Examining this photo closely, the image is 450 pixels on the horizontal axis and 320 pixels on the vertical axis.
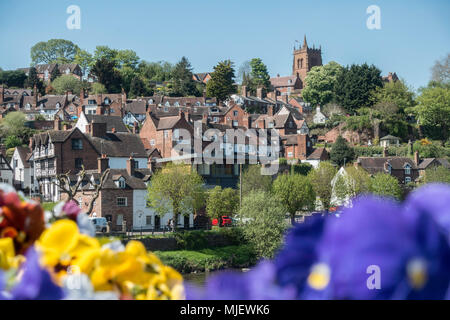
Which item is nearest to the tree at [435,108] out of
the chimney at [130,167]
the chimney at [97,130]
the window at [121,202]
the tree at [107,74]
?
the chimney at [97,130]

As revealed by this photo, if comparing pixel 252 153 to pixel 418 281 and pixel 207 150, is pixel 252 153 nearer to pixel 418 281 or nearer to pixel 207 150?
pixel 207 150

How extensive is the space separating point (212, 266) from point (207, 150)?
18.2m

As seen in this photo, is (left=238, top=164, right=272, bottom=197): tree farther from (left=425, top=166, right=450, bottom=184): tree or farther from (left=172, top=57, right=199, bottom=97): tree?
(left=172, top=57, right=199, bottom=97): tree

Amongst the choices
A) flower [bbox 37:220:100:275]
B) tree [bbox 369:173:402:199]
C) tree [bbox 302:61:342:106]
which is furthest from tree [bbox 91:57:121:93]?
flower [bbox 37:220:100:275]

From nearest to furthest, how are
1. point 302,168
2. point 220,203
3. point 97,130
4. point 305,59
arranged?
1. point 220,203
2. point 97,130
3. point 302,168
4. point 305,59

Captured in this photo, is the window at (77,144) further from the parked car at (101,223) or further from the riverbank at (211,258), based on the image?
the riverbank at (211,258)

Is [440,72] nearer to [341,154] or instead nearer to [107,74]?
[341,154]

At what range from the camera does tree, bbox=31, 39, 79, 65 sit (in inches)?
5286

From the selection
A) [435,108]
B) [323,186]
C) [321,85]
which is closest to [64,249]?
[323,186]

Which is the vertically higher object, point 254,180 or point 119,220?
point 254,180

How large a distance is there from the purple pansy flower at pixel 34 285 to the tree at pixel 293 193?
1964 inches

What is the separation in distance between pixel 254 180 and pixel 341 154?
22107mm

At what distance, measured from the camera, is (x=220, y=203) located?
47.2m

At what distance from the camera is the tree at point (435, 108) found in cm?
7706
